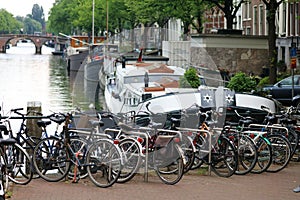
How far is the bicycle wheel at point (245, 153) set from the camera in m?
11.5

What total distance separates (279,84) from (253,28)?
2430cm

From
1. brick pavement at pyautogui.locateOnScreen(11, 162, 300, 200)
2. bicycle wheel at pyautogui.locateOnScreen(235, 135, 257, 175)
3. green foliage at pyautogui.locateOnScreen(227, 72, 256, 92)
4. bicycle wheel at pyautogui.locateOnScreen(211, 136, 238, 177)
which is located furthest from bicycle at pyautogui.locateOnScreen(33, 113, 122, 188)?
green foliage at pyautogui.locateOnScreen(227, 72, 256, 92)

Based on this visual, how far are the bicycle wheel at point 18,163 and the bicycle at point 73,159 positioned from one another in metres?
0.29

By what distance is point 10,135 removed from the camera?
11156mm

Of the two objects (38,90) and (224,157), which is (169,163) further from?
(38,90)

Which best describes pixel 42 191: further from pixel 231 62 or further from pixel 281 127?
pixel 231 62

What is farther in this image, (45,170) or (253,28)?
(253,28)

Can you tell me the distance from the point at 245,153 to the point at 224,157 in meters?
0.41

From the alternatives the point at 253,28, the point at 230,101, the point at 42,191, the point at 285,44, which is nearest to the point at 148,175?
the point at 42,191

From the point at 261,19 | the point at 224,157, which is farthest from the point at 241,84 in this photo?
the point at 261,19

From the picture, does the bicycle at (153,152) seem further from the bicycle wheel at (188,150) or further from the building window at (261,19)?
the building window at (261,19)

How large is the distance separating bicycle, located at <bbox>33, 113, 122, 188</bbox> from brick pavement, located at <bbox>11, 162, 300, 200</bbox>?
164 mm

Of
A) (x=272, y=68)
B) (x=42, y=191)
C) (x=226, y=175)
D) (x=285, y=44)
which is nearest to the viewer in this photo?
(x=42, y=191)

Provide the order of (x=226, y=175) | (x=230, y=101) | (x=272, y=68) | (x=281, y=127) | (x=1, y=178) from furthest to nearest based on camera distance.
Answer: (x=272, y=68), (x=230, y=101), (x=281, y=127), (x=226, y=175), (x=1, y=178)
